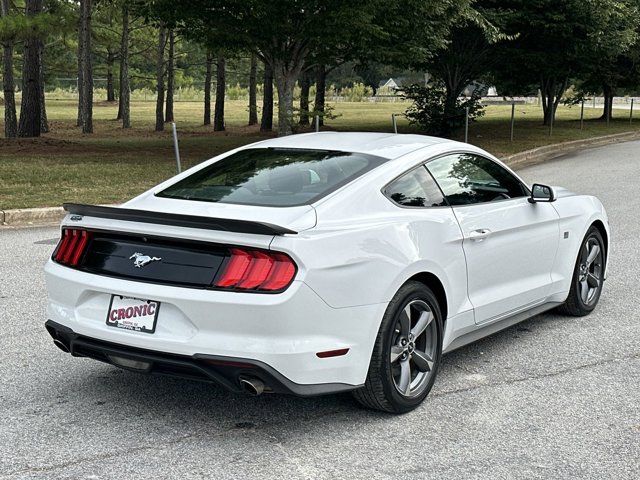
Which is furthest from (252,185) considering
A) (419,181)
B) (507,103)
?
(507,103)

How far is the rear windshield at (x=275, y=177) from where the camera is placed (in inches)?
193

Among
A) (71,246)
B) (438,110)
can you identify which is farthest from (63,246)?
(438,110)

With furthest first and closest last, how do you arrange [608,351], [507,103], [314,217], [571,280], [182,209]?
[507,103]
[571,280]
[608,351]
[182,209]
[314,217]

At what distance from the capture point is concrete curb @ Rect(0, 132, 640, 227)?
12.3 metres

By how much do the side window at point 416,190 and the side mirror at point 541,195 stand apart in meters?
1.11

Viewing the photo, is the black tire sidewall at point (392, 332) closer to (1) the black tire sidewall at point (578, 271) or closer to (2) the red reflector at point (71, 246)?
(2) the red reflector at point (71, 246)

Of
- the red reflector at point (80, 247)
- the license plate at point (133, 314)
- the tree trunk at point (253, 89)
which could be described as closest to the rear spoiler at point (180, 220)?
the red reflector at point (80, 247)

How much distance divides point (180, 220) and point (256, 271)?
0.49 meters

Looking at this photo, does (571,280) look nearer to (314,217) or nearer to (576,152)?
(314,217)

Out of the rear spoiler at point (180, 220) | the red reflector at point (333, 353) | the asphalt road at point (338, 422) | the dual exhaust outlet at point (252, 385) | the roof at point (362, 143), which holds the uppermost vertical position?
the roof at point (362, 143)

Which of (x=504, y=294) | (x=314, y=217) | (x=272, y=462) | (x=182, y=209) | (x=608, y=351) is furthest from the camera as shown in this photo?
(x=608, y=351)

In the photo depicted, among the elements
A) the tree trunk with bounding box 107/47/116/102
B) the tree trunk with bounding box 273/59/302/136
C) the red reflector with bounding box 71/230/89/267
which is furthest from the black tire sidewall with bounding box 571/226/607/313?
the tree trunk with bounding box 107/47/116/102

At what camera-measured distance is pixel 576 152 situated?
1085 inches

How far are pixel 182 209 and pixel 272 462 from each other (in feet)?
4.87
